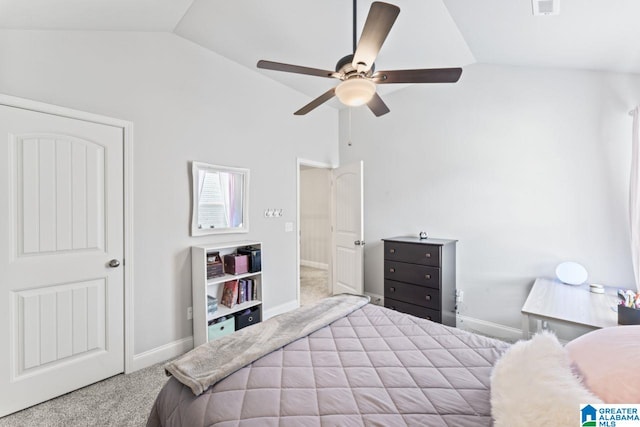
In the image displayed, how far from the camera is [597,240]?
8.00 ft

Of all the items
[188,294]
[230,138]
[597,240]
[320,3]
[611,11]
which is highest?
[320,3]

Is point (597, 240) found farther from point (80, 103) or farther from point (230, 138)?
point (80, 103)

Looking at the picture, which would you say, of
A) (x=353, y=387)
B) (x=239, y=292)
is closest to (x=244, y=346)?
(x=353, y=387)

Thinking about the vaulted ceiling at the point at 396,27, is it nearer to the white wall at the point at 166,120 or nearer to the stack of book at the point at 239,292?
the white wall at the point at 166,120

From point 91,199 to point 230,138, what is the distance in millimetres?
1378

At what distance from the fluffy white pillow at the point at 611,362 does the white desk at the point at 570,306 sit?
91 centimetres

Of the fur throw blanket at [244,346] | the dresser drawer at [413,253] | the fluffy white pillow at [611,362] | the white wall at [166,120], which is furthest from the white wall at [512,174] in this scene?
the fluffy white pillow at [611,362]

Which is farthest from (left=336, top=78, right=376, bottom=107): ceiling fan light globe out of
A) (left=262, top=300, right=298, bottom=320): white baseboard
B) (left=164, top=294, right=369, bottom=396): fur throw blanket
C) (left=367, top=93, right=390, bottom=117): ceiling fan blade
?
(left=262, top=300, right=298, bottom=320): white baseboard

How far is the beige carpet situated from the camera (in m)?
4.24

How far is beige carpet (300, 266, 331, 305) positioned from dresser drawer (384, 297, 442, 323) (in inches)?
51.3

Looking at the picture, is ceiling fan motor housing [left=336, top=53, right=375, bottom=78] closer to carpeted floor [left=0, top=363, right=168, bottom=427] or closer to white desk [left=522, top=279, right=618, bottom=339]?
white desk [left=522, top=279, right=618, bottom=339]

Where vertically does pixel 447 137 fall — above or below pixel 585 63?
below

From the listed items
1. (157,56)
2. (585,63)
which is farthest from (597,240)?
A: (157,56)

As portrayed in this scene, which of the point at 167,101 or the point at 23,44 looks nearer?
the point at 23,44
